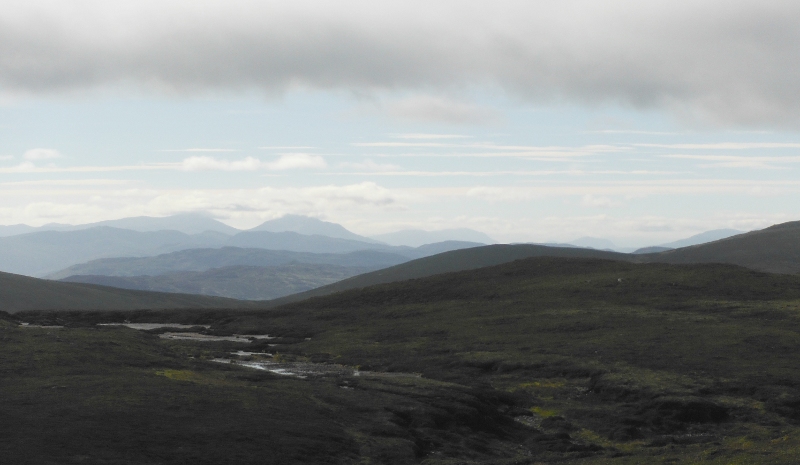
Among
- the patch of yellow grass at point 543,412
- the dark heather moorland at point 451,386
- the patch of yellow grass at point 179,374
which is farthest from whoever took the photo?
the patch of yellow grass at point 179,374

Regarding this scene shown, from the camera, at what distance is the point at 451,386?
61.0 m

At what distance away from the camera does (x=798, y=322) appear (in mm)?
85250

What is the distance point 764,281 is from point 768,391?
6104 cm

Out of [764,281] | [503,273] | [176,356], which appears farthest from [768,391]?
[503,273]

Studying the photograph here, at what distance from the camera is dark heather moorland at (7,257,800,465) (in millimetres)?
40406

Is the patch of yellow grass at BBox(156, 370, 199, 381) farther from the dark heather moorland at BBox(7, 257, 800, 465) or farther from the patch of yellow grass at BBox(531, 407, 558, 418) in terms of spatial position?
the patch of yellow grass at BBox(531, 407, 558, 418)

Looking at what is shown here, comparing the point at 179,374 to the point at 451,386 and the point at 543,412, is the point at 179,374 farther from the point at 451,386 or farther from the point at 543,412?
the point at 543,412

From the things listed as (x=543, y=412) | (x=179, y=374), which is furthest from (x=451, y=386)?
(x=179, y=374)

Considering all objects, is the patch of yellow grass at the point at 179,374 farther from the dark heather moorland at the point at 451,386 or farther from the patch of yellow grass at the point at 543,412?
the patch of yellow grass at the point at 543,412

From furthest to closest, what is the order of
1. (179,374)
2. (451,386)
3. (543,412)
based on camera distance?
(451,386), (179,374), (543,412)

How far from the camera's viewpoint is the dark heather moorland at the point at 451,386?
40.4 metres

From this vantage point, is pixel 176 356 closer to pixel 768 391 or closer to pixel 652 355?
pixel 652 355

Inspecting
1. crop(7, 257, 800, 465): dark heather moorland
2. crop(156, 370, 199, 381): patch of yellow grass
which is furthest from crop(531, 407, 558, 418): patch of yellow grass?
crop(156, 370, 199, 381): patch of yellow grass

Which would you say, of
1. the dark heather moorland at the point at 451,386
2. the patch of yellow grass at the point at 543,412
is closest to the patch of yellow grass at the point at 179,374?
the dark heather moorland at the point at 451,386
